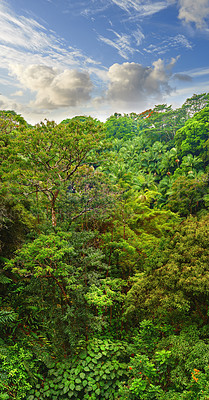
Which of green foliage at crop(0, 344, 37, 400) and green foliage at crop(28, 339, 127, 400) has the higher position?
green foliage at crop(0, 344, 37, 400)

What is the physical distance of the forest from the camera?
470cm

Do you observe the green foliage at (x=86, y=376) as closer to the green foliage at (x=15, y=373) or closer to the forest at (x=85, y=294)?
the forest at (x=85, y=294)

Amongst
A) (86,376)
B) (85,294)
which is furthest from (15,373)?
(85,294)

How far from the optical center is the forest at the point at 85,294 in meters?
4.70

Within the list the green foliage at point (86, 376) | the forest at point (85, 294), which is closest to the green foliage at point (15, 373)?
the forest at point (85, 294)

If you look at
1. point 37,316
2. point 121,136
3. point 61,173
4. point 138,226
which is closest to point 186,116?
point 121,136

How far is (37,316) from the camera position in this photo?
656 centimetres

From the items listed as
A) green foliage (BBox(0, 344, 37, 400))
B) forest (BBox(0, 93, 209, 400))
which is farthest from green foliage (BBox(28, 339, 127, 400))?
green foliage (BBox(0, 344, 37, 400))

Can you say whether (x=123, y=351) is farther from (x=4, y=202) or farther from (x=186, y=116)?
(x=186, y=116)

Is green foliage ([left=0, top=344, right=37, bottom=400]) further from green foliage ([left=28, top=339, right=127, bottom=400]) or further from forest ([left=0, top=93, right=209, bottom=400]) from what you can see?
green foliage ([left=28, top=339, right=127, bottom=400])

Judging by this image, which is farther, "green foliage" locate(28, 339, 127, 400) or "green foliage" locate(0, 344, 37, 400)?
"green foliage" locate(28, 339, 127, 400)

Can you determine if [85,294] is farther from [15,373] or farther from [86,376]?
[15,373]

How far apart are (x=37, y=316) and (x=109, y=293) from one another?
2.14 metres

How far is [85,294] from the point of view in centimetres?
590
